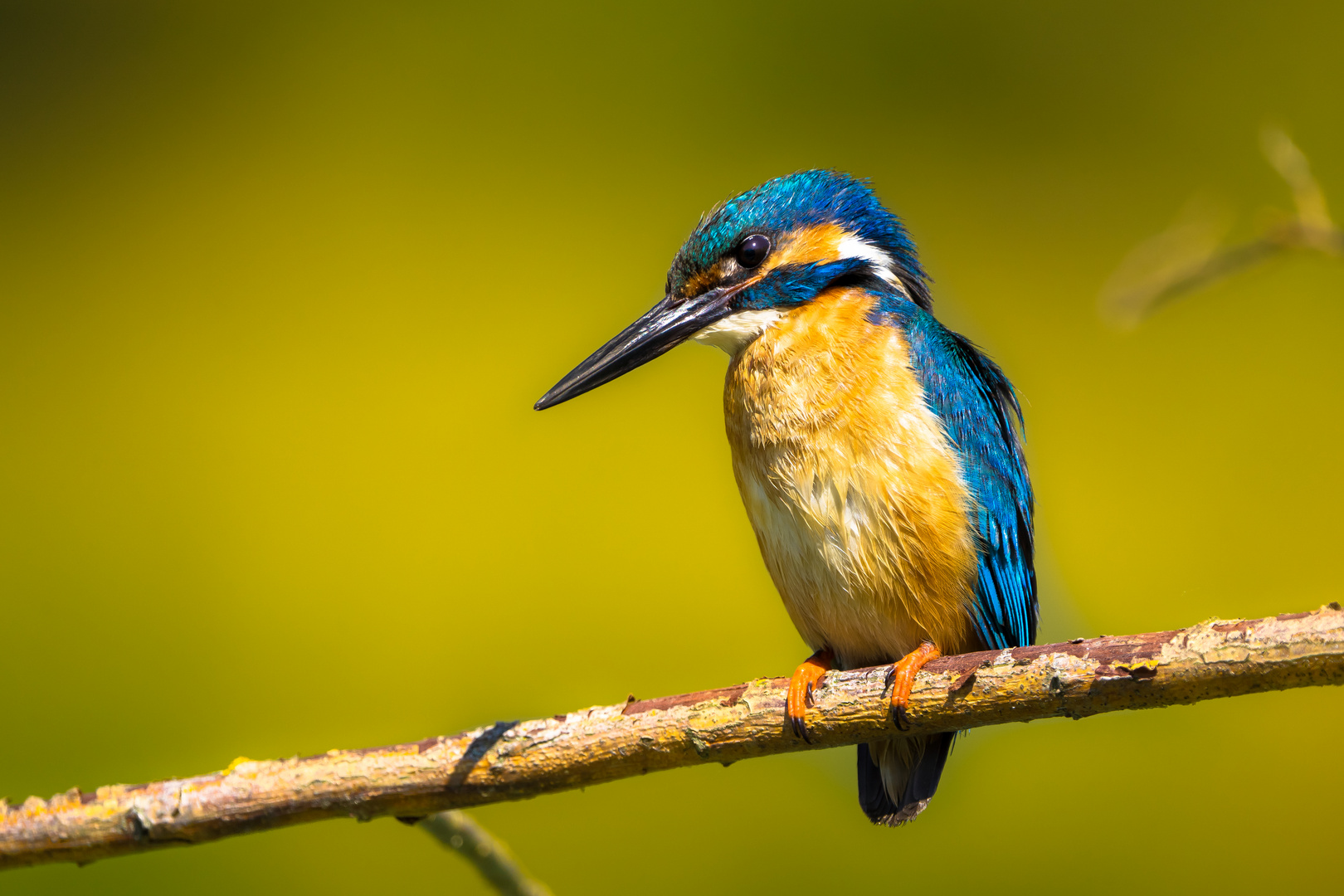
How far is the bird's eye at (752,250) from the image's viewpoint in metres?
1.82

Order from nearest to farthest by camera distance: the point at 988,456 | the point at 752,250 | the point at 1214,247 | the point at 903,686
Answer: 1. the point at 903,686
2. the point at 1214,247
3. the point at 988,456
4. the point at 752,250

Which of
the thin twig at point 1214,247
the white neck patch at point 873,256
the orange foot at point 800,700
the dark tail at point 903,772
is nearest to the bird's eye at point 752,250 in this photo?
the white neck patch at point 873,256

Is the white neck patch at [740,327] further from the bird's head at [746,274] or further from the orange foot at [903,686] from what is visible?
the orange foot at [903,686]

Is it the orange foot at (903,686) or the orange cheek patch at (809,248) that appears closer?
the orange foot at (903,686)

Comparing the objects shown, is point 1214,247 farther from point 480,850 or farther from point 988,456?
point 480,850

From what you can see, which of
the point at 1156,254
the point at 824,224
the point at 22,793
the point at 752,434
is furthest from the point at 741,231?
the point at 22,793

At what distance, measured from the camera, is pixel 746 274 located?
1.84 metres

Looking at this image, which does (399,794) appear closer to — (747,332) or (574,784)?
(574,784)

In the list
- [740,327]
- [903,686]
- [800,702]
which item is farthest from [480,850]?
[740,327]

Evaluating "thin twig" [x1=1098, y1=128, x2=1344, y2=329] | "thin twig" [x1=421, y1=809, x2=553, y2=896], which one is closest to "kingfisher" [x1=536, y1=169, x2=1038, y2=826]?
"thin twig" [x1=1098, y1=128, x2=1344, y2=329]

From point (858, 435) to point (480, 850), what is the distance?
81 cm

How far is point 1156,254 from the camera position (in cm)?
169

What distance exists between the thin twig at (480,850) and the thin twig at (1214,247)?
3.74 feet

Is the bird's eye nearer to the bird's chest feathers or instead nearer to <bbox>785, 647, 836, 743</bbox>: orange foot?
the bird's chest feathers
